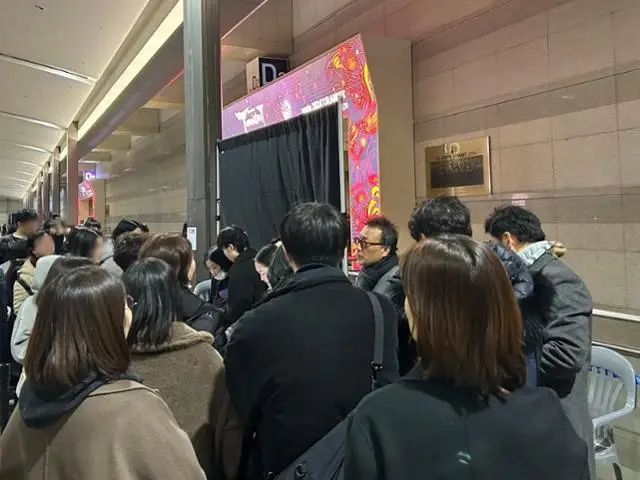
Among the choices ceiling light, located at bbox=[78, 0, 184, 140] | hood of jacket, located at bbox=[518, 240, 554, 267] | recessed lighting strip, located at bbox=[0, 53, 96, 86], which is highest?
recessed lighting strip, located at bbox=[0, 53, 96, 86]

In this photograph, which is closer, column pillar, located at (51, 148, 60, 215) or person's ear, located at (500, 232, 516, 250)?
person's ear, located at (500, 232, 516, 250)

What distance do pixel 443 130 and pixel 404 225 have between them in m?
0.88

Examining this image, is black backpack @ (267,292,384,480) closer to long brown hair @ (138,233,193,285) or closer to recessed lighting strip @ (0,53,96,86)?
long brown hair @ (138,233,193,285)

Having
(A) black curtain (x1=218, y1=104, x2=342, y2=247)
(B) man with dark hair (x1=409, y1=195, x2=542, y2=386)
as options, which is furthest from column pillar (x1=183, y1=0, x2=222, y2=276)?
(B) man with dark hair (x1=409, y1=195, x2=542, y2=386)

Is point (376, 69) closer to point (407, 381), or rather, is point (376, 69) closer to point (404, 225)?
point (404, 225)

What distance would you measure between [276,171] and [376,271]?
1.46 meters

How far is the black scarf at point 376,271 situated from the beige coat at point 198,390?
1.20 m

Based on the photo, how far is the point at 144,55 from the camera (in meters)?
7.20

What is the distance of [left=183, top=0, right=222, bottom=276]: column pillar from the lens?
4988 millimetres

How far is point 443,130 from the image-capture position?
483 centimetres

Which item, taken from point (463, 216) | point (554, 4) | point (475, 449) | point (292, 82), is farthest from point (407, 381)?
point (292, 82)

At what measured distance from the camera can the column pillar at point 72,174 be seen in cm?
1284

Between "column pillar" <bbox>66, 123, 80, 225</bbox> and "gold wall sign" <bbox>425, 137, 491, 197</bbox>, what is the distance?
10.0 m

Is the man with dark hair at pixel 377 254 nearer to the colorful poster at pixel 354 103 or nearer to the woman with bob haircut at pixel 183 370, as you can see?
the woman with bob haircut at pixel 183 370
